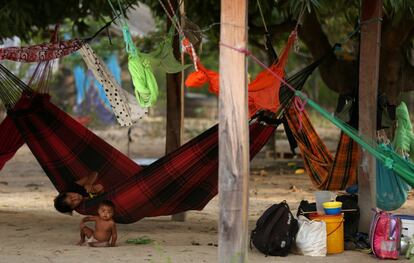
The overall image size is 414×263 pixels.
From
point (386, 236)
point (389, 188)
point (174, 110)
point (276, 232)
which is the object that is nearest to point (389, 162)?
point (386, 236)

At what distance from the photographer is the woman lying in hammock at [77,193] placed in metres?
5.39

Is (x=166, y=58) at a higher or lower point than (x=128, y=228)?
higher

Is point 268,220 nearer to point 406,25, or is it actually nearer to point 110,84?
point 110,84

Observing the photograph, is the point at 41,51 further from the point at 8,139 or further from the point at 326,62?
the point at 326,62

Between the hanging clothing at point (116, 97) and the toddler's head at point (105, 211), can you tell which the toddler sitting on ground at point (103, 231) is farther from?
the hanging clothing at point (116, 97)

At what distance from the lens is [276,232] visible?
469cm

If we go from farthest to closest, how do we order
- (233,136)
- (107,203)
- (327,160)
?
(327,160), (107,203), (233,136)

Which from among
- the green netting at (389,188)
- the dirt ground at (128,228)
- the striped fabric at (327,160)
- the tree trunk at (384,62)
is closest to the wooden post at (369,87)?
the green netting at (389,188)

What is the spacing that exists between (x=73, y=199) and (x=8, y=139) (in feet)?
2.52

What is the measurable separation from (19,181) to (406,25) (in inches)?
172

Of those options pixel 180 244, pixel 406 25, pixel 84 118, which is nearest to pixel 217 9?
pixel 406 25

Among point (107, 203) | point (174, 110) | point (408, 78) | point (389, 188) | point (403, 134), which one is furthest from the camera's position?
point (408, 78)

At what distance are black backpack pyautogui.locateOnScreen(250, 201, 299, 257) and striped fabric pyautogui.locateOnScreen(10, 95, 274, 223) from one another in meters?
0.63

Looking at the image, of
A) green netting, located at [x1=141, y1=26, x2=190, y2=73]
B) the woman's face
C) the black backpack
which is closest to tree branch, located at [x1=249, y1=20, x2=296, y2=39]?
green netting, located at [x1=141, y1=26, x2=190, y2=73]
